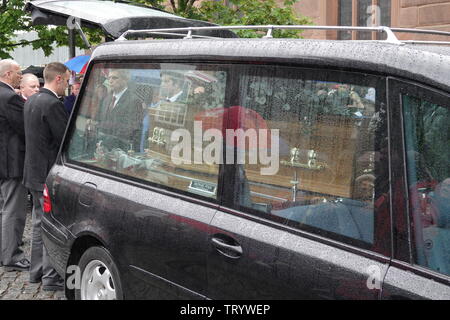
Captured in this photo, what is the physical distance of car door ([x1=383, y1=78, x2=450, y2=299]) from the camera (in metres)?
2.46

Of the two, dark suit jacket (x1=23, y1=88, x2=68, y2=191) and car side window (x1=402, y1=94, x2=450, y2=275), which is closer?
car side window (x1=402, y1=94, x2=450, y2=275)

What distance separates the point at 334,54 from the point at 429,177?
653mm

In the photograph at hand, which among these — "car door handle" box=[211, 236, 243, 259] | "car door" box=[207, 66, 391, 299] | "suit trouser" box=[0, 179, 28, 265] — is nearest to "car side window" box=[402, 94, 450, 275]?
"car door" box=[207, 66, 391, 299]

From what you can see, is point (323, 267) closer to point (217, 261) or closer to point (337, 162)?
point (337, 162)

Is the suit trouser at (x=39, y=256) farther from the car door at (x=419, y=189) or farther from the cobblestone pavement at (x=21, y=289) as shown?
the car door at (x=419, y=189)

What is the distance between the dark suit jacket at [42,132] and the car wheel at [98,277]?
4.67 ft

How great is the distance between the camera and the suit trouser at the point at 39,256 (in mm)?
5574

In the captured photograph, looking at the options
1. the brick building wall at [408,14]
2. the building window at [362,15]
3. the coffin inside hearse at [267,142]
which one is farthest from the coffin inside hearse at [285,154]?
the building window at [362,15]

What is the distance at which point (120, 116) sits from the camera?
4.23 m

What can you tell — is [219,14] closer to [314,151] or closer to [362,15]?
[362,15]

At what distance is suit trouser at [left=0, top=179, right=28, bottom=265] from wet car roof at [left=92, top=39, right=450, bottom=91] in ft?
10.1

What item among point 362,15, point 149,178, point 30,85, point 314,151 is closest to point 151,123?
point 149,178

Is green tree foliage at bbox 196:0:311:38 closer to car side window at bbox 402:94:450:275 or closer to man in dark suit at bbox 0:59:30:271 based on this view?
man in dark suit at bbox 0:59:30:271
